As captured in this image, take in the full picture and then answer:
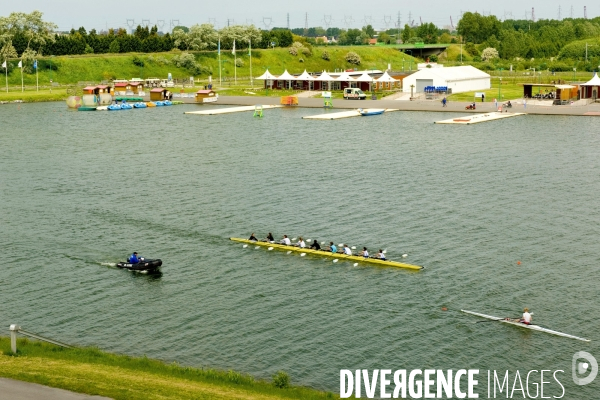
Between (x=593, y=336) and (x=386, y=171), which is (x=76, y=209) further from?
(x=593, y=336)

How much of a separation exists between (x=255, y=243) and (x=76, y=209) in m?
20.9

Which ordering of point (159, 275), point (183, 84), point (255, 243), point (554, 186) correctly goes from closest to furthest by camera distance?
1. point (159, 275)
2. point (255, 243)
3. point (554, 186)
4. point (183, 84)

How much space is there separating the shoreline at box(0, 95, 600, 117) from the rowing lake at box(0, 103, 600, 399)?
79.2 ft

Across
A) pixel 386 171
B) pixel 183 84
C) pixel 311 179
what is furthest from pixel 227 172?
pixel 183 84

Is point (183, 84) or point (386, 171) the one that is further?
point (183, 84)

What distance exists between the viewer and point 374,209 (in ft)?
243

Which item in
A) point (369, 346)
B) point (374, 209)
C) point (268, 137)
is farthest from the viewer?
point (268, 137)

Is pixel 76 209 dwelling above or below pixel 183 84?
below

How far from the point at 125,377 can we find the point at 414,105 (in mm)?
121170

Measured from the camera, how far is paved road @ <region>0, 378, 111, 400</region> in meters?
34.0

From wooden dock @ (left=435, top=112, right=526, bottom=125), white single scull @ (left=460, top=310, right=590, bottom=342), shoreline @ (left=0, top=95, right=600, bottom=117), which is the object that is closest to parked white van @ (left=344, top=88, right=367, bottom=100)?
shoreline @ (left=0, top=95, right=600, bottom=117)

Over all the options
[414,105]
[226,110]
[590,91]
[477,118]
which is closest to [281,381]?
[477,118]

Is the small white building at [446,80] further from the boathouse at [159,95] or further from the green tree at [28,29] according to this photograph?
the green tree at [28,29]

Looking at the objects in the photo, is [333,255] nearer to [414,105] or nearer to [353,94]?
[414,105]
